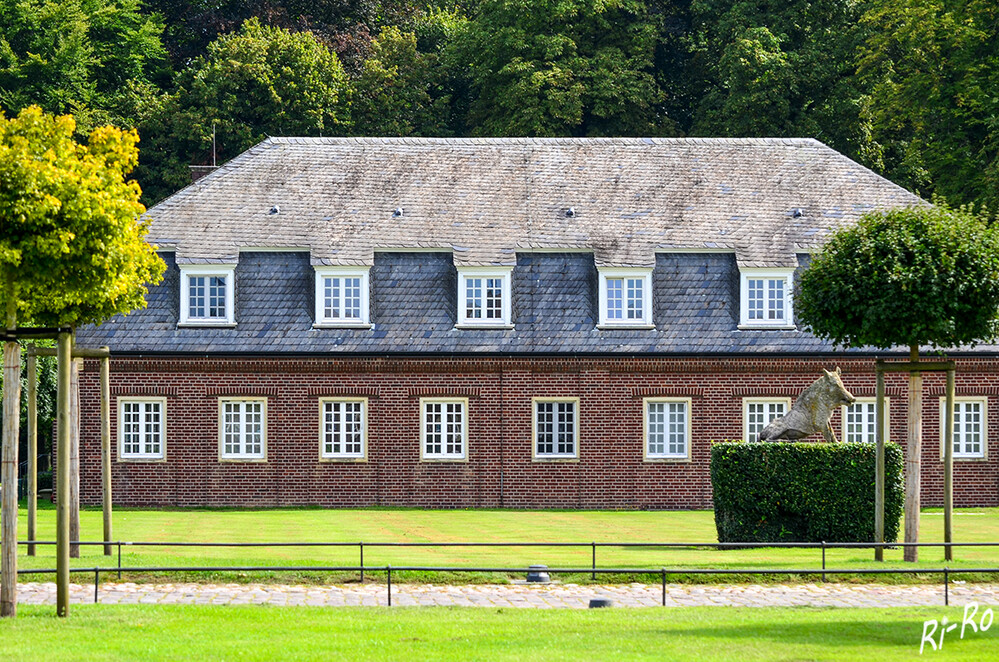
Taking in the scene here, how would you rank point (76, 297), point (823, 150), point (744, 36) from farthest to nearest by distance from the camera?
point (744, 36)
point (823, 150)
point (76, 297)

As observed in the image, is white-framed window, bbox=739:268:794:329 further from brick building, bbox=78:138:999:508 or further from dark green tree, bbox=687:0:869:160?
dark green tree, bbox=687:0:869:160

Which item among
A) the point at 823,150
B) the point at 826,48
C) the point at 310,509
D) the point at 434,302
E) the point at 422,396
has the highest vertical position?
the point at 826,48

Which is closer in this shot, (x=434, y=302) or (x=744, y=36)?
(x=434, y=302)

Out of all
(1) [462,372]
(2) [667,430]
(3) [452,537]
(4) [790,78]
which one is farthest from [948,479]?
(4) [790,78]

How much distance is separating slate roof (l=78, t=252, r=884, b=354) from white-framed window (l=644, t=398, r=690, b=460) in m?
1.43

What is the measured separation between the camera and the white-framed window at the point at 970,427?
117ft

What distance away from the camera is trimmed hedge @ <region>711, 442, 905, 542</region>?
24.5 metres

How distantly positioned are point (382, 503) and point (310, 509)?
66.0 inches

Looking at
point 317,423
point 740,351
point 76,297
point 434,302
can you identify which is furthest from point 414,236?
point 76,297

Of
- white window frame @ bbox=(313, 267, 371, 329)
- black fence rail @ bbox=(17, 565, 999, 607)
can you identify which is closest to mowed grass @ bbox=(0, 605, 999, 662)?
black fence rail @ bbox=(17, 565, 999, 607)

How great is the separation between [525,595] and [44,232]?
7190 millimetres

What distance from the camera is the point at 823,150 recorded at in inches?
1558

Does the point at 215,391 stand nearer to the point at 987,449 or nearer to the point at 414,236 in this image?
the point at 414,236

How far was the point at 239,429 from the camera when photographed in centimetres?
3488
